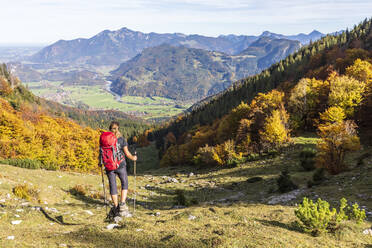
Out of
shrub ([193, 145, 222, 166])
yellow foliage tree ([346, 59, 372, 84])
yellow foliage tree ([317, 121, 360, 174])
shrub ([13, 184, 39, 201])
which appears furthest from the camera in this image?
yellow foliage tree ([346, 59, 372, 84])

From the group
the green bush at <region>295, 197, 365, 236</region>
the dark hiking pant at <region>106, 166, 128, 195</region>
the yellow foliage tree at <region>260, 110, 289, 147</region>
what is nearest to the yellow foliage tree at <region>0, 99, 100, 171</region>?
the dark hiking pant at <region>106, 166, 128, 195</region>

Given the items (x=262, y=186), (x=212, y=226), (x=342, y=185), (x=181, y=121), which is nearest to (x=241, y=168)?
(x=262, y=186)

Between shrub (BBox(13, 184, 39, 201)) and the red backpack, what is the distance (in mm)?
13345

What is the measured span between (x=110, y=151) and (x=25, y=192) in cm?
1449

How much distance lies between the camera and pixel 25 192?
70.3 feet

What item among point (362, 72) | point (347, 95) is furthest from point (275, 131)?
point (362, 72)

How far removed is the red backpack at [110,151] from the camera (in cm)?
1256

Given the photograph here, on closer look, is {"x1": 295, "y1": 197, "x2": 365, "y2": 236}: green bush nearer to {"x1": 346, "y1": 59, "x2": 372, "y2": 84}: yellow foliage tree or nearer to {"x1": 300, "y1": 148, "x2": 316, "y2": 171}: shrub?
{"x1": 300, "y1": 148, "x2": 316, "y2": 171}: shrub

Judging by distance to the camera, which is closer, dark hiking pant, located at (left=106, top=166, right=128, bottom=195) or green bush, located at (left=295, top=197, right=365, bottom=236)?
green bush, located at (left=295, top=197, right=365, bottom=236)

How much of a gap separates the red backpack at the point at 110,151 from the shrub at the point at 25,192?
1335 centimetres

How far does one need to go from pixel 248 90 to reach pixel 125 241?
160649 mm

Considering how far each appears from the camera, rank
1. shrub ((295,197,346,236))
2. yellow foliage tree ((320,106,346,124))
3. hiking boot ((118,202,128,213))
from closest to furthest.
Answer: shrub ((295,197,346,236)), hiking boot ((118,202,128,213)), yellow foliage tree ((320,106,346,124))

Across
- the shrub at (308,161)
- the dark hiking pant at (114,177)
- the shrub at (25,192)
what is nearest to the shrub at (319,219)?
the dark hiking pant at (114,177)

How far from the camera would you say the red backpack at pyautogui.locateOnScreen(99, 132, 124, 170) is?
12562 millimetres
